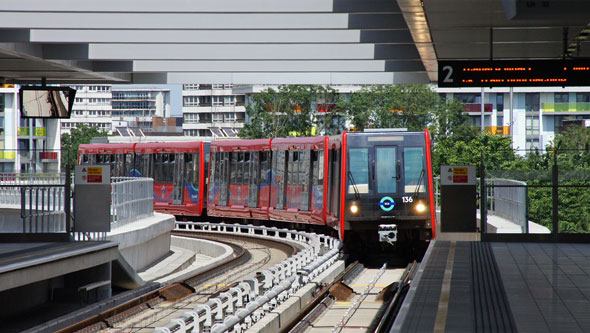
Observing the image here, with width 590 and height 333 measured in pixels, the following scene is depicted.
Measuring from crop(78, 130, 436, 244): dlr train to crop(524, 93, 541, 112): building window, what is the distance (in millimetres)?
67353

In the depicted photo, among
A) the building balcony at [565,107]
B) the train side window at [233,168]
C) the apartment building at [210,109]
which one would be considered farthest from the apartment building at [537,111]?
the train side window at [233,168]

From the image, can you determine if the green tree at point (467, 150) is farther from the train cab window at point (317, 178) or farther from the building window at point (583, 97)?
the building window at point (583, 97)

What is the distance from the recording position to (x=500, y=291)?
12148 millimetres

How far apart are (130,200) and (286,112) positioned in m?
61.4

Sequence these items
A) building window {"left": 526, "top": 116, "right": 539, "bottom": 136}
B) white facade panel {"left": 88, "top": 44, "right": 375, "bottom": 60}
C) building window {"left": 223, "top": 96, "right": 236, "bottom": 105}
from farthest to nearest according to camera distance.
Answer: building window {"left": 223, "top": 96, "right": 236, "bottom": 105} → building window {"left": 526, "top": 116, "right": 539, "bottom": 136} → white facade panel {"left": 88, "top": 44, "right": 375, "bottom": 60}

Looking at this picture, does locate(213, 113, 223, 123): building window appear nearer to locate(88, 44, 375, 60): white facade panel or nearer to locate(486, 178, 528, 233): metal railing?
locate(88, 44, 375, 60): white facade panel

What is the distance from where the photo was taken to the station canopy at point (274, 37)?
50.3ft

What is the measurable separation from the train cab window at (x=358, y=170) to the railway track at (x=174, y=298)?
2.99 metres

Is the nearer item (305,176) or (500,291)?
(500,291)

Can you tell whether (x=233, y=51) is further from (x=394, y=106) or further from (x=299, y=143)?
(x=394, y=106)

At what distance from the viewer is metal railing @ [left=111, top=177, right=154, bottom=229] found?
732 inches

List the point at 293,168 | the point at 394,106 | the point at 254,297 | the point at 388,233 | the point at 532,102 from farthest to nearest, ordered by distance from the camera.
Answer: the point at 532,102 → the point at 394,106 → the point at 293,168 → the point at 388,233 → the point at 254,297

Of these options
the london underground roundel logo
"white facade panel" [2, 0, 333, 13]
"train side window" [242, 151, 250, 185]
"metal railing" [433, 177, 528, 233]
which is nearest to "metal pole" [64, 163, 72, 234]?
"white facade panel" [2, 0, 333, 13]

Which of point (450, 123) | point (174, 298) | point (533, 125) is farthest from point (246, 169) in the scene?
point (533, 125)
